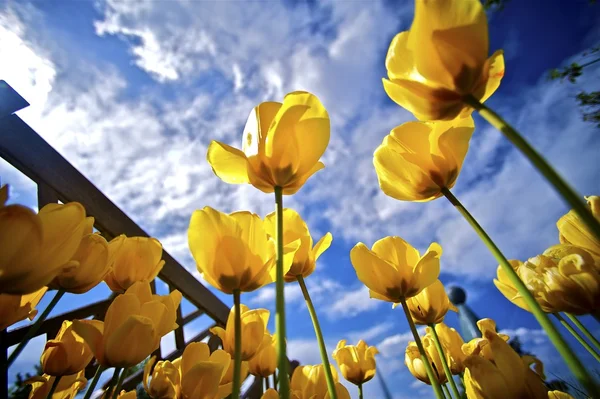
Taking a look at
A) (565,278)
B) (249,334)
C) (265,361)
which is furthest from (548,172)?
(265,361)

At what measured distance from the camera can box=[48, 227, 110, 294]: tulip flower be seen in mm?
551

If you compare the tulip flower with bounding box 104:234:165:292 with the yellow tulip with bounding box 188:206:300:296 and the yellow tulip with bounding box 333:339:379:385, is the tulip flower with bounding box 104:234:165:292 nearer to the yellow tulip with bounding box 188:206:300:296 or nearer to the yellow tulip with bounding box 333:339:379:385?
the yellow tulip with bounding box 188:206:300:296

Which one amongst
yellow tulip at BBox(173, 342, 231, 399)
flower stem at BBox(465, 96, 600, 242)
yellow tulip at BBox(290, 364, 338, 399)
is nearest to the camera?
flower stem at BBox(465, 96, 600, 242)

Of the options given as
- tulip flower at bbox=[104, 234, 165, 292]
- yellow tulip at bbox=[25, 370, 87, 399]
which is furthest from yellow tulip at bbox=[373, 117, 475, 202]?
yellow tulip at bbox=[25, 370, 87, 399]

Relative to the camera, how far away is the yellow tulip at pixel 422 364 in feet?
2.44

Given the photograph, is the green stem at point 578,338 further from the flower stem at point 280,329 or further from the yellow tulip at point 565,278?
the flower stem at point 280,329

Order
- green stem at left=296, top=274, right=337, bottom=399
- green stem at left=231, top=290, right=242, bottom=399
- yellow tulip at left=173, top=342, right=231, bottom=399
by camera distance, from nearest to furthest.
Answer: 1. green stem at left=231, top=290, right=242, bottom=399
2. green stem at left=296, top=274, right=337, bottom=399
3. yellow tulip at left=173, top=342, right=231, bottom=399

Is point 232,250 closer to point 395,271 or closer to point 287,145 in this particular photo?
point 287,145

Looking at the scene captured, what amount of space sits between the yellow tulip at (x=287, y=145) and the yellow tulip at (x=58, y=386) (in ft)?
1.68

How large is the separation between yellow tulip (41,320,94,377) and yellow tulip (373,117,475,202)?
1.99 ft

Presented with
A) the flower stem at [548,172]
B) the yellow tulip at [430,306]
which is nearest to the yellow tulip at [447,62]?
the flower stem at [548,172]

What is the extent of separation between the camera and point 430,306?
2.39 ft

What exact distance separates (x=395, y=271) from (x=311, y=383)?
290 millimetres

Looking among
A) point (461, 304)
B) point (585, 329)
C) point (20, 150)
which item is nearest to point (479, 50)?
point (585, 329)
